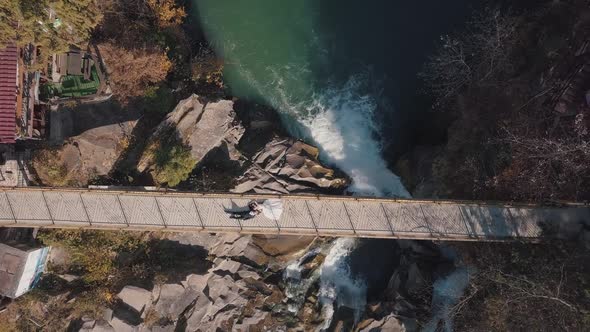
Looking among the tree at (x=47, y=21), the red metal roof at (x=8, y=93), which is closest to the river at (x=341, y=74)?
the tree at (x=47, y=21)

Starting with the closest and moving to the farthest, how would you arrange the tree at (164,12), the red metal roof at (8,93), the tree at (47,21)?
the tree at (47,21) < the red metal roof at (8,93) < the tree at (164,12)

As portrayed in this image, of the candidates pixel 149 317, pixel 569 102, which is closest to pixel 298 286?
pixel 149 317

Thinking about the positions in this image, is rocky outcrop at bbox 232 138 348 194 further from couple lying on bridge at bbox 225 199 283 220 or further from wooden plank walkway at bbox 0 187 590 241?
wooden plank walkway at bbox 0 187 590 241

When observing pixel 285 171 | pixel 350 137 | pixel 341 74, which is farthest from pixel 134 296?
pixel 341 74

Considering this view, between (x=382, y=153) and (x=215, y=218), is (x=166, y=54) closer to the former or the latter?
(x=215, y=218)

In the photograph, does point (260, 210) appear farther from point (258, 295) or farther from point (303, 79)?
point (303, 79)

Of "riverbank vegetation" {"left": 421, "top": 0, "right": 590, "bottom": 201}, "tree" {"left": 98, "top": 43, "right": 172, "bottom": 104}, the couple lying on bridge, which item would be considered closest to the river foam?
"riverbank vegetation" {"left": 421, "top": 0, "right": 590, "bottom": 201}

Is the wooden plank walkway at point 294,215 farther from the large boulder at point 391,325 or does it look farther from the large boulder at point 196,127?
the large boulder at point 391,325
